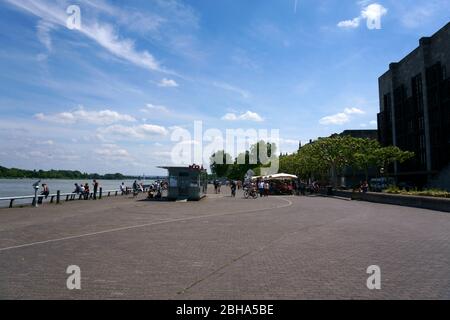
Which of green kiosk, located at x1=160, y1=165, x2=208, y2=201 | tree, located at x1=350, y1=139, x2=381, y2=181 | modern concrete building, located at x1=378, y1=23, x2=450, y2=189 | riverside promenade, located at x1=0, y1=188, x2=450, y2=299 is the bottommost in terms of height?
riverside promenade, located at x1=0, y1=188, x2=450, y2=299

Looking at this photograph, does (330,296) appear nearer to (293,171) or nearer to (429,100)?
(429,100)

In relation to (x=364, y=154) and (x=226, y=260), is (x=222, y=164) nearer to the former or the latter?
(x=364, y=154)

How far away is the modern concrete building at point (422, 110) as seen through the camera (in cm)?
4850

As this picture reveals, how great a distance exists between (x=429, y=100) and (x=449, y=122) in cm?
574

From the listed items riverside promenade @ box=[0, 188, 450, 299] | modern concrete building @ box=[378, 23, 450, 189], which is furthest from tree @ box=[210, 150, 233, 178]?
riverside promenade @ box=[0, 188, 450, 299]

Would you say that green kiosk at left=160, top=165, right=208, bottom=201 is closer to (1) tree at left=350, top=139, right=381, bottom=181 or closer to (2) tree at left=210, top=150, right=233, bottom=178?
(1) tree at left=350, top=139, right=381, bottom=181

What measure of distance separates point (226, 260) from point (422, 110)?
182 ft

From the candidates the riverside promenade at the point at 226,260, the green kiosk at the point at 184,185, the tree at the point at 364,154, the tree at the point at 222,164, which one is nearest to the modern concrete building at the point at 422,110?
the tree at the point at 364,154

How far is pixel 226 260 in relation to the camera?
27.0ft

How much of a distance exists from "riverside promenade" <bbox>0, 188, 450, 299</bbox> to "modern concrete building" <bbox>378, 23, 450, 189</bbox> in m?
36.7

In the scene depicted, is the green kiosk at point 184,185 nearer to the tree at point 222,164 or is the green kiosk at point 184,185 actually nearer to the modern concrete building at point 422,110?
the modern concrete building at point 422,110

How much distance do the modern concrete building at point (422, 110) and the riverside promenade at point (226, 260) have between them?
3673 centimetres

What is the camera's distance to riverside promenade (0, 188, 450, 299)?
5.99 m

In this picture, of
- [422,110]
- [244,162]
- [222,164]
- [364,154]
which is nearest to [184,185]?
[364,154]
